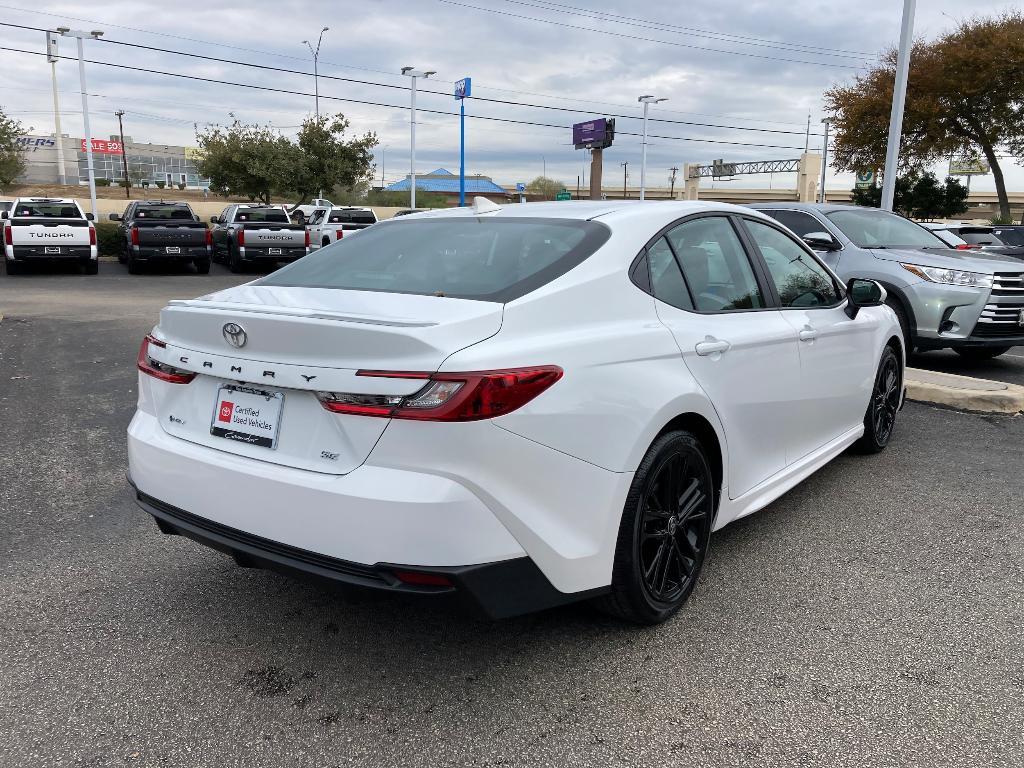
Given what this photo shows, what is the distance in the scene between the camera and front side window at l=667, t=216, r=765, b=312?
3.59m

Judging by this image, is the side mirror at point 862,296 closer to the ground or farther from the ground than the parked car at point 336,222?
farther from the ground

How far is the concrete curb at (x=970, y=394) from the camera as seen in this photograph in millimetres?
6984

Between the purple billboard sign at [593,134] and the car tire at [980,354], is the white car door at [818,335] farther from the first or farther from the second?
the purple billboard sign at [593,134]

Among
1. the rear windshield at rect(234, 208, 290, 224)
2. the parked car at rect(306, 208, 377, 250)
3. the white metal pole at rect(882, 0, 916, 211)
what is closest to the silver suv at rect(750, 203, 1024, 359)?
the white metal pole at rect(882, 0, 916, 211)

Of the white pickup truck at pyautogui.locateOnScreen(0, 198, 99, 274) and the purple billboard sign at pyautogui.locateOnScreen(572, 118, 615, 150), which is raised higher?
the purple billboard sign at pyautogui.locateOnScreen(572, 118, 615, 150)

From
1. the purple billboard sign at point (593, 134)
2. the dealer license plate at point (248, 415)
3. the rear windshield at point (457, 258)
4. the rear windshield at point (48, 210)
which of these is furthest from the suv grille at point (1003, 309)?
the purple billboard sign at point (593, 134)

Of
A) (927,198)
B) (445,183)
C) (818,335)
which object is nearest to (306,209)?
(927,198)

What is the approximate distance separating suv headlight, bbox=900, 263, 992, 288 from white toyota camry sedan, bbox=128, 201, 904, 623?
18.2 ft

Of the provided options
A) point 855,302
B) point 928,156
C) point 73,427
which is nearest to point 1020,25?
point 928,156

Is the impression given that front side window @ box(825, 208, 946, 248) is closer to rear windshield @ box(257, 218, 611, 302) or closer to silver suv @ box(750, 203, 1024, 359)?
silver suv @ box(750, 203, 1024, 359)

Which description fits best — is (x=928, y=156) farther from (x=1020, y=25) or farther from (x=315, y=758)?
(x=315, y=758)

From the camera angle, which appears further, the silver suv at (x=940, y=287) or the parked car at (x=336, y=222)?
the parked car at (x=336, y=222)

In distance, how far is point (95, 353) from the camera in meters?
9.48

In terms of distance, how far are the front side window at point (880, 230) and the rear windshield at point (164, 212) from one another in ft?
56.9
